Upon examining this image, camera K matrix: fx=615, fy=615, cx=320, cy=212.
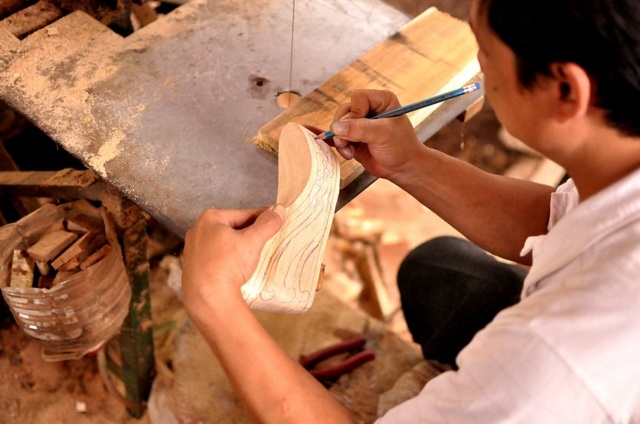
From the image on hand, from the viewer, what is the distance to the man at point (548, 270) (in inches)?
29.6

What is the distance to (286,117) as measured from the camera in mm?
1371

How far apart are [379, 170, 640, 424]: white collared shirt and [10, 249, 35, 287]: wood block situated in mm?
1049

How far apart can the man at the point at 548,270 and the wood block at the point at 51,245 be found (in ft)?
1.84

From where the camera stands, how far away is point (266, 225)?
41.0 inches

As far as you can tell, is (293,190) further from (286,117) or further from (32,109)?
(32,109)

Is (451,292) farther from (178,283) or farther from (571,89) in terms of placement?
(178,283)

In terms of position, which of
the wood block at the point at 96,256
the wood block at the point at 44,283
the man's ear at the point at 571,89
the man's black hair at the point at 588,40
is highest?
the man's black hair at the point at 588,40

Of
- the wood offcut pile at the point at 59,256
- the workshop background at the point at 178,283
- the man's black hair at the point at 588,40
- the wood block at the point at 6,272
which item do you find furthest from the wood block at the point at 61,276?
the man's black hair at the point at 588,40

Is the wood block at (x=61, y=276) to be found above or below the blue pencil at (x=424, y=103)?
below

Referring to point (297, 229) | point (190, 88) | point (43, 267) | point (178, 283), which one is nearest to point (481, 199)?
point (297, 229)

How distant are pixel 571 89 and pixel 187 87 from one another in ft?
3.13

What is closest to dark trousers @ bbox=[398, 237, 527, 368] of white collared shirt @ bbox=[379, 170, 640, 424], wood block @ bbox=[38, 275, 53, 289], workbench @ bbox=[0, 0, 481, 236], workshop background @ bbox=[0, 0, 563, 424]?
workshop background @ bbox=[0, 0, 563, 424]

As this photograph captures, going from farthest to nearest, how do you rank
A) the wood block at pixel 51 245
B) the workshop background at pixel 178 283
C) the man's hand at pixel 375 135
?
the workshop background at pixel 178 283 → the wood block at pixel 51 245 → the man's hand at pixel 375 135

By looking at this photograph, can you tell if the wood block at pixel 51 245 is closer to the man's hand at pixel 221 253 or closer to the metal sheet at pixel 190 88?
the metal sheet at pixel 190 88
